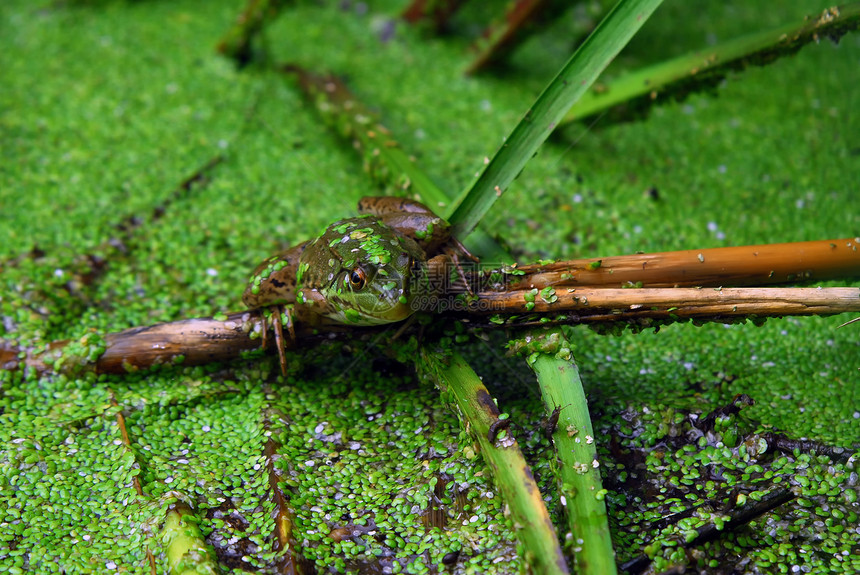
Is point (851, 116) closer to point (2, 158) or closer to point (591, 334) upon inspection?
point (591, 334)

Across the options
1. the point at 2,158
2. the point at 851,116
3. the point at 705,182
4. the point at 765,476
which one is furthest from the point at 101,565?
the point at 851,116

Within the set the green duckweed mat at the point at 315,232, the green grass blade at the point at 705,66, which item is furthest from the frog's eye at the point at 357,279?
the green grass blade at the point at 705,66

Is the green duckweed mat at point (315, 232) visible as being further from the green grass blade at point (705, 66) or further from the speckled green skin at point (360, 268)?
the green grass blade at point (705, 66)

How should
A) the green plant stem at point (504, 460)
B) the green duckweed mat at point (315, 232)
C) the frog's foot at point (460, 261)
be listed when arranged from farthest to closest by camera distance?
the frog's foot at point (460, 261) → the green duckweed mat at point (315, 232) → the green plant stem at point (504, 460)

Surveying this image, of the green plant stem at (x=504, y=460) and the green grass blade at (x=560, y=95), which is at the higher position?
the green grass blade at (x=560, y=95)

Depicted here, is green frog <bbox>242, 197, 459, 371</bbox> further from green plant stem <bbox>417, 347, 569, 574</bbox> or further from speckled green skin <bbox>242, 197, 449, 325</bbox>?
green plant stem <bbox>417, 347, 569, 574</bbox>

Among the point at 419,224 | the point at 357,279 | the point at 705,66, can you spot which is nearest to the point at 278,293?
the point at 357,279

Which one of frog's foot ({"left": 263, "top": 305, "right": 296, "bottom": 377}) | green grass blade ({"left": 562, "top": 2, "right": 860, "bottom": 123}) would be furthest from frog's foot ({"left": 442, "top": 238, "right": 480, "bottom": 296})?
green grass blade ({"left": 562, "top": 2, "right": 860, "bottom": 123})
